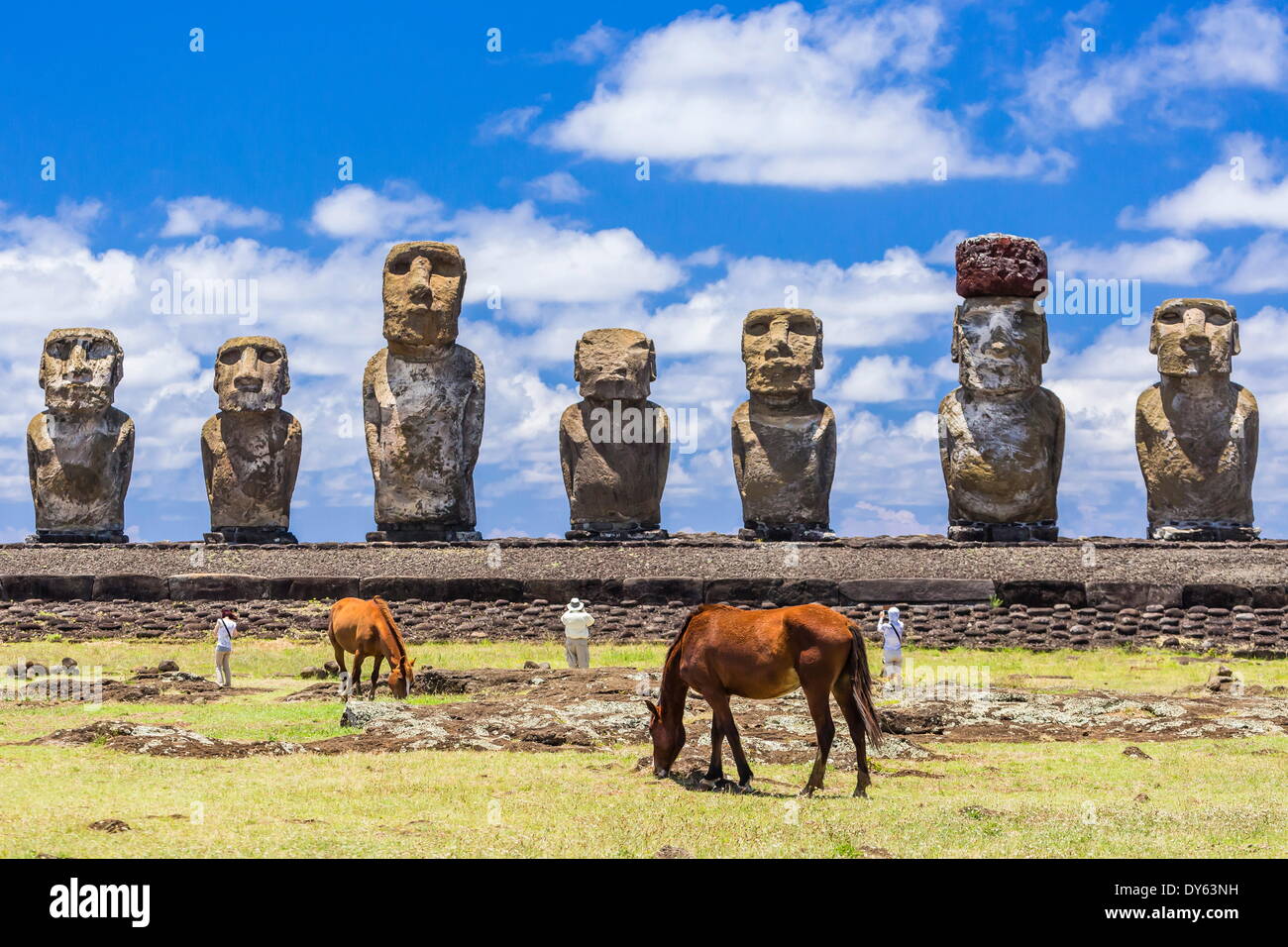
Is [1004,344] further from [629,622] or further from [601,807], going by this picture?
[601,807]

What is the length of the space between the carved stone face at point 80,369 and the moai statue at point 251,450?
97.1 inches

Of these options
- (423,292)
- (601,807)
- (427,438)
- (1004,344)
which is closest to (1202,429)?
(1004,344)

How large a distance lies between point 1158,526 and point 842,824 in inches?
837

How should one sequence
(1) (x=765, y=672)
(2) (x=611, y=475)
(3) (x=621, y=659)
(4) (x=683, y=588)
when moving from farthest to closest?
(2) (x=611, y=475)
(4) (x=683, y=588)
(3) (x=621, y=659)
(1) (x=765, y=672)

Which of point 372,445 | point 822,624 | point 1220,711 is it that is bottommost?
point 1220,711

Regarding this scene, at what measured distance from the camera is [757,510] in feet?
99.6

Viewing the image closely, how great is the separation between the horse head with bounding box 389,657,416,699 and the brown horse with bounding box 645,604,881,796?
5.27m

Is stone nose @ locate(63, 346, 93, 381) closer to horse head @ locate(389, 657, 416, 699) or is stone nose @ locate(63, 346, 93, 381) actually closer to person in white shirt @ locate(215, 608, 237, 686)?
person in white shirt @ locate(215, 608, 237, 686)

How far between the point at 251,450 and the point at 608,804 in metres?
22.7

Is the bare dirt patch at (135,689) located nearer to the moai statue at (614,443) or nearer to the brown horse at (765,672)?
the brown horse at (765,672)

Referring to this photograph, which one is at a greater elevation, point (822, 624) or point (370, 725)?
point (822, 624)

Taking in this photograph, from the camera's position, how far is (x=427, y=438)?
3025cm
